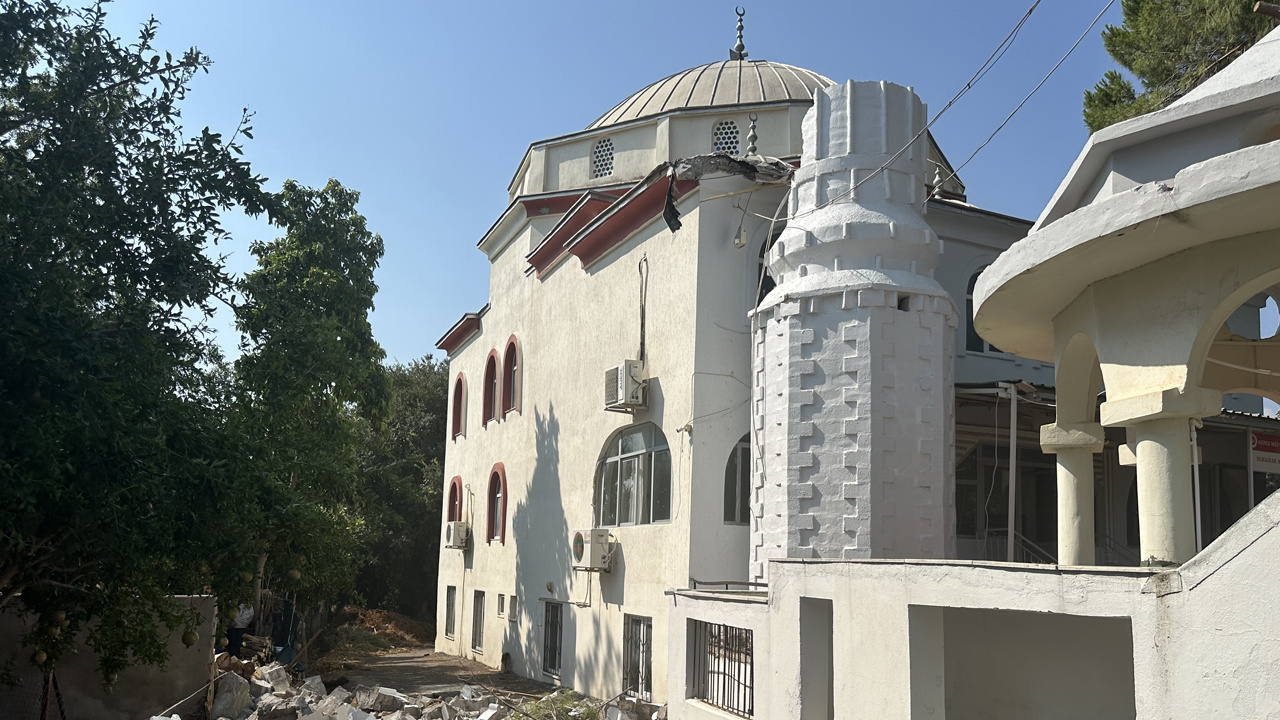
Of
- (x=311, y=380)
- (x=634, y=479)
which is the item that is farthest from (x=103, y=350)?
(x=634, y=479)

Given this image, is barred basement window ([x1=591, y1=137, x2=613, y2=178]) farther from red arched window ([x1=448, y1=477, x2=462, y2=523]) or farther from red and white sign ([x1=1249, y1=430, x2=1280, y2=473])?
red and white sign ([x1=1249, y1=430, x2=1280, y2=473])

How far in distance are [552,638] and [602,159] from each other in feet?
29.5

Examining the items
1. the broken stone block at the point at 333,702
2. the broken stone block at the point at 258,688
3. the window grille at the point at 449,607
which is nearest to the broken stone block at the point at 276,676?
the broken stone block at the point at 258,688

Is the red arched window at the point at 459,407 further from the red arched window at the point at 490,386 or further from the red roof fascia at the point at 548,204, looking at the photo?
the red roof fascia at the point at 548,204

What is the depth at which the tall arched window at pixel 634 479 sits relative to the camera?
1517 cm

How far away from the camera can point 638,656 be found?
1538 cm

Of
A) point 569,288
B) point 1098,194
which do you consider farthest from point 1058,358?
point 569,288

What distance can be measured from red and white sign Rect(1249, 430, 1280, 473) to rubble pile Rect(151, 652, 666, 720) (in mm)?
8901

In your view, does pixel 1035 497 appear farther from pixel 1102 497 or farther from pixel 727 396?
pixel 727 396

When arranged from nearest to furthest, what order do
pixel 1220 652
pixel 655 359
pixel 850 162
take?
pixel 1220 652
pixel 850 162
pixel 655 359

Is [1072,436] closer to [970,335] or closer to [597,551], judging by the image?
[970,335]

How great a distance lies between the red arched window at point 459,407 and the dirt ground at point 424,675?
5792mm

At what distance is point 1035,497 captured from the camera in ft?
52.9

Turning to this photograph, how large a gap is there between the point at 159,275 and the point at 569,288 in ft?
31.7
